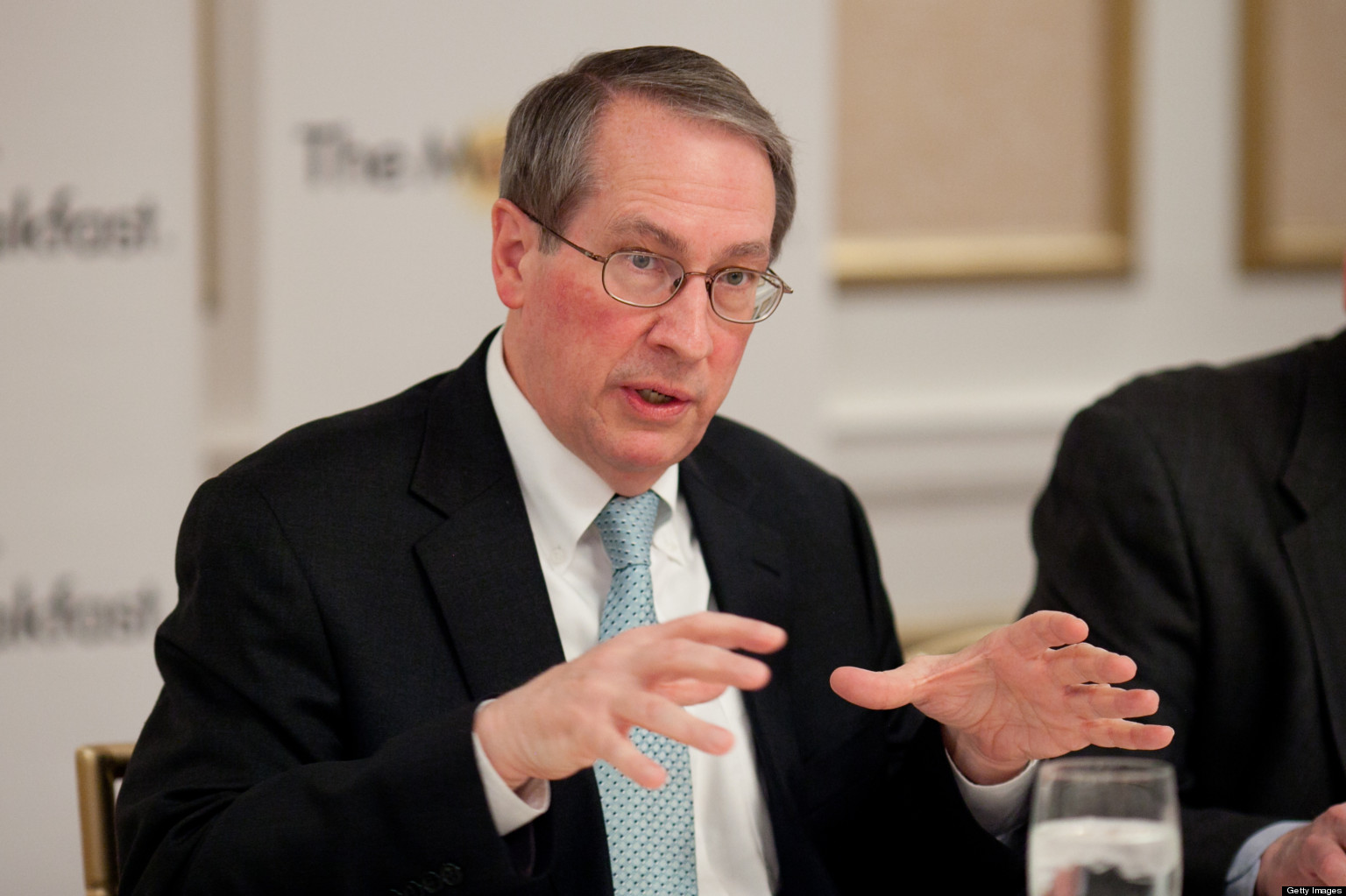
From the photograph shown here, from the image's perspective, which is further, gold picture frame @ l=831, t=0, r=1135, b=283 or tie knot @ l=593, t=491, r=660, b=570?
gold picture frame @ l=831, t=0, r=1135, b=283

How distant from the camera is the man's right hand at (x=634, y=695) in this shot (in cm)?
115

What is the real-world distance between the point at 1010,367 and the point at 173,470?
2260mm

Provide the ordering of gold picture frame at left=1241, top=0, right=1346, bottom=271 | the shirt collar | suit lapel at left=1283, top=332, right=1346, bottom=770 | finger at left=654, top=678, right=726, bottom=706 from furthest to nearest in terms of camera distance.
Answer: gold picture frame at left=1241, top=0, right=1346, bottom=271 → suit lapel at left=1283, top=332, right=1346, bottom=770 → the shirt collar → finger at left=654, top=678, right=726, bottom=706

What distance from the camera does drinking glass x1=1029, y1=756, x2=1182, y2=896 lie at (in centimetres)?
107

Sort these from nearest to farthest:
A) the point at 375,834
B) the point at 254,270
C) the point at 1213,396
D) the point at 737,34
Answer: the point at 375,834, the point at 1213,396, the point at 737,34, the point at 254,270

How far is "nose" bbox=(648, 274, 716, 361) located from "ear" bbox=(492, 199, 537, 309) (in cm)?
20

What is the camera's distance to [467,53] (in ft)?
9.18

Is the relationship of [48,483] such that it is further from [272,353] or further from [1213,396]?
[1213,396]

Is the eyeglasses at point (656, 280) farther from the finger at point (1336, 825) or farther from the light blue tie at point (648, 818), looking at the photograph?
the finger at point (1336, 825)

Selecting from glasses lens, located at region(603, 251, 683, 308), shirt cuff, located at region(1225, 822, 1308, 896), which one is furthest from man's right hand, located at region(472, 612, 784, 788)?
shirt cuff, located at region(1225, 822, 1308, 896)

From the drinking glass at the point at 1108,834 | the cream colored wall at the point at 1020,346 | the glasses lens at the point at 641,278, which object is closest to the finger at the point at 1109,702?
the drinking glass at the point at 1108,834

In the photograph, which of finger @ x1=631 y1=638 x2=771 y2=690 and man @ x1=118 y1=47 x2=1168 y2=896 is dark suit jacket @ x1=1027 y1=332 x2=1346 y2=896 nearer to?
man @ x1=118 y1=47 x2=1168 y2=896

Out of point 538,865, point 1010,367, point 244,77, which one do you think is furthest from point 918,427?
point 538,865

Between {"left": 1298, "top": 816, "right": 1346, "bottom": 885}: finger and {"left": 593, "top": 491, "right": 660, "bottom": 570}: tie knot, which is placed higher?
{"left": 593, "top": 491, "right": 660, "bottom": 570}: tie knot
